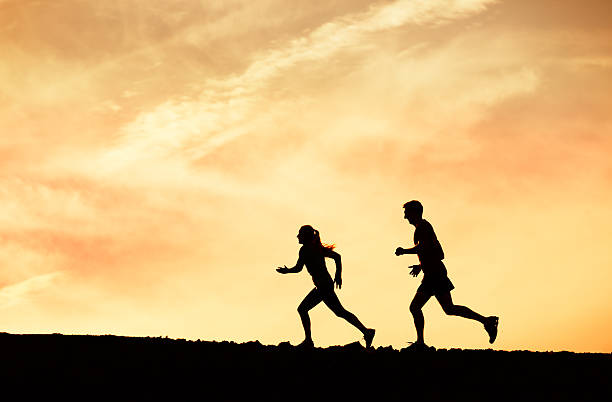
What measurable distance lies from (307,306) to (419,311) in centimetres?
210

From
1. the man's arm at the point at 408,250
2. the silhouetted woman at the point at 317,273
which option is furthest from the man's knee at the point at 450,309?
the silhouetted woman at the point at 317,273

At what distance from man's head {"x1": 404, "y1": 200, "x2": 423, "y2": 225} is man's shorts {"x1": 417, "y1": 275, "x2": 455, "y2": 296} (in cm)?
96

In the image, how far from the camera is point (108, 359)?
12.7 m

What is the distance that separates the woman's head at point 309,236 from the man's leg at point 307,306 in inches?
32.7

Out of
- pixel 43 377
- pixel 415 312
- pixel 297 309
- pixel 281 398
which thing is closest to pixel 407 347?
pixel 415 312

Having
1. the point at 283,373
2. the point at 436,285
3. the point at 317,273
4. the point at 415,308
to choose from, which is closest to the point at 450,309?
the point at 436,285

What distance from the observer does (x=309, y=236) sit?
15.3 metres

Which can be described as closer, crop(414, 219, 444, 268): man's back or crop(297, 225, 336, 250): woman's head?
crop(414, 219, 444, 268): man's back

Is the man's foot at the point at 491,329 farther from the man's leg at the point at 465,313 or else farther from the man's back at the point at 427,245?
the man's back at the point at 427,245

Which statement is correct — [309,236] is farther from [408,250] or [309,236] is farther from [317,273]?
[408,250]

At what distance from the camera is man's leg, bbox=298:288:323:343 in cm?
1515

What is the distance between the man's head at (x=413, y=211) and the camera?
14211mm

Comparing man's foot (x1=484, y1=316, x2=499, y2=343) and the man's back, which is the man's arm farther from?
man's foot (x1=484, y1=316, x2=499, y2=343)

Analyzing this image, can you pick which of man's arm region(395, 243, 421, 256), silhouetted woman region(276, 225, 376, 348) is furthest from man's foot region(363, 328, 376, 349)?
man's arm region(395, 243, 421, 256)
